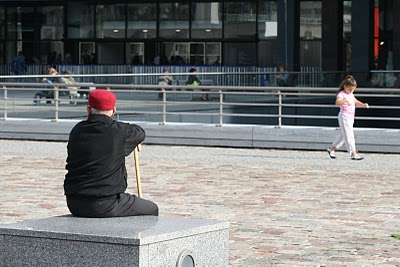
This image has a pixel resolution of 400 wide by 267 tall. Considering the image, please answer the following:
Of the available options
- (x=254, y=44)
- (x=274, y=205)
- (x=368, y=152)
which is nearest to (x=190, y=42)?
(x=254, y=44)

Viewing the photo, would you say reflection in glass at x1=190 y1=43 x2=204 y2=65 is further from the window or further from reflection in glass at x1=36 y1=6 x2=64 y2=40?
reflection in glass at x1=36 y1=6 x2=64 y2=40

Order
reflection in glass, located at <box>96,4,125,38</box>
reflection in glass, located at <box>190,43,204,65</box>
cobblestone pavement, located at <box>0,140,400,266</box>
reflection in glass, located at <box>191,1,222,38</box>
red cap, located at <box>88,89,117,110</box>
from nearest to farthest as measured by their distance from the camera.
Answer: red cap, located at <box>88,89,117,110</box>, cobblestone pavement, located at <box>0,140,400,266</box>, reflection in glass, located at <box>190,43,204,65</box>, reflection in glass, located at <box>191,1,222,38</box>, reflection in glass, located at <box>96,4,125,38</box>

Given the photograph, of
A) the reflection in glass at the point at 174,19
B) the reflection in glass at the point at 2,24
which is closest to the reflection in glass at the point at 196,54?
the reflection in glass at the point at 174,19

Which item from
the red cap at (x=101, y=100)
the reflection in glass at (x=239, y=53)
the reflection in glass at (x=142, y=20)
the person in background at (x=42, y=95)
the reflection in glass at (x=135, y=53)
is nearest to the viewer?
the red cap at (x=101, y=100)

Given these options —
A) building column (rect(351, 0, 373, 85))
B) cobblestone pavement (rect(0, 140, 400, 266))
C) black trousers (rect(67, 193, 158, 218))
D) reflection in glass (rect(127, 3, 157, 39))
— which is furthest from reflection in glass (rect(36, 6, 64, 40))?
black trousers (rect(67, 193, 158, 218))

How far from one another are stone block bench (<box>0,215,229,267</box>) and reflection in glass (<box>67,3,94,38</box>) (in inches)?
2054

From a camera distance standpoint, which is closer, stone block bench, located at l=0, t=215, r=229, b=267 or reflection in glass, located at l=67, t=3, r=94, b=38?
stone block bench, located at l=0, t=215, r=229, b=267

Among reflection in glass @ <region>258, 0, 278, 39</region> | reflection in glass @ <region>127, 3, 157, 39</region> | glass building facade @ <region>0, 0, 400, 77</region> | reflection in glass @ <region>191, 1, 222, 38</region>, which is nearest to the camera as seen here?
glass building facade @ <region>0, 0, 400, 77</region>

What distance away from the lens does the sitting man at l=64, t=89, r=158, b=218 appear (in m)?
8.05

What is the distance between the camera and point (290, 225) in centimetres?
1174

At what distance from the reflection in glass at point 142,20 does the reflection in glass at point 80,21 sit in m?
2.35

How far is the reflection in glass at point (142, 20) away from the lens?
58.2 metres

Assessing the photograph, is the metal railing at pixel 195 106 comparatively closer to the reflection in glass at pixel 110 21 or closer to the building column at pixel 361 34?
the building column at pixel 361 34

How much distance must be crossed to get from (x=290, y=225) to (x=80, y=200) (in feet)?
13.6
